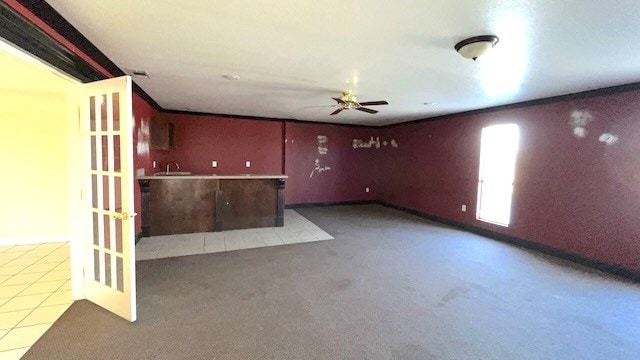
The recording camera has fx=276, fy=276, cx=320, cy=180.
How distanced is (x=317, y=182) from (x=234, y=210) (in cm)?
276

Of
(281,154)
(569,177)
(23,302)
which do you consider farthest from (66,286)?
(569,177)

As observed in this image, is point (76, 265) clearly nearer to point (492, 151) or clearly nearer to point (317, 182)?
point (317, 182)

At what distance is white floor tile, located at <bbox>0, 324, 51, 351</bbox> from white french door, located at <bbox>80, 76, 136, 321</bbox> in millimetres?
393

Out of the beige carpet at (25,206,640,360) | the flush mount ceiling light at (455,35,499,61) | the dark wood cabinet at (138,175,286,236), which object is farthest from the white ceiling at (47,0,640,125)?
the beige carpet at (25,206,640,360)

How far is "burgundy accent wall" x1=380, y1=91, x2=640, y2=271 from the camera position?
3.23 m

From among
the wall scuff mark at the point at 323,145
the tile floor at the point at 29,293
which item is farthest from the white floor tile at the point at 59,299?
the wall scuff mark at the point at 323,145

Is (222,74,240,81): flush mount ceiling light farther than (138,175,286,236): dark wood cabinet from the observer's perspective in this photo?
No

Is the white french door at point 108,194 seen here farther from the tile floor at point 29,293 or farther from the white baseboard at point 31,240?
the white baseboard at point 31,240

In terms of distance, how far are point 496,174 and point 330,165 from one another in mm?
3750

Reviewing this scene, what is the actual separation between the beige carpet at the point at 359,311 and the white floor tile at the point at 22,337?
2.7 inches

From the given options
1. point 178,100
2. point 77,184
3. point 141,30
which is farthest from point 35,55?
point 178,100

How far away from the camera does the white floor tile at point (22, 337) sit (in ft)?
6.20

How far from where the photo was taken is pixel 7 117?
3.93 metres

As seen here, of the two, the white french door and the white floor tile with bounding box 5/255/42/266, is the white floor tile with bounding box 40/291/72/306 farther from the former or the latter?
the white floor tile with bounding box 5/255/42/266
